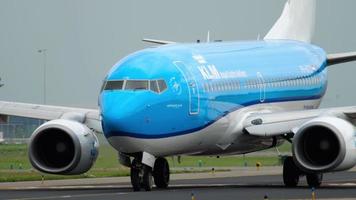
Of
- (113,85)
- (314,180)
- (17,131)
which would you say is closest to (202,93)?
(113,85)

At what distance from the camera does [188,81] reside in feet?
153

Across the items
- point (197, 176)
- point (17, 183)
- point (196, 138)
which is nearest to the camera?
point (196, 138)

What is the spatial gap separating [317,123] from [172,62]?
5.08 meters

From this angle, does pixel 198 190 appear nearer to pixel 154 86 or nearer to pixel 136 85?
pixel 154 86

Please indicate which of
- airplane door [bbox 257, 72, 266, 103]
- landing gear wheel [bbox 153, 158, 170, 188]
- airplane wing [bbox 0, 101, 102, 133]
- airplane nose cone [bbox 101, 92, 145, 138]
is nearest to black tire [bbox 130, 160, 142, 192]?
airplane nose cone [bbox 101, 92, 145, 138]

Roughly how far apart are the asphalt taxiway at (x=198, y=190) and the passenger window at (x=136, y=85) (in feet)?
10.7

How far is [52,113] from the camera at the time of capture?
170 ft

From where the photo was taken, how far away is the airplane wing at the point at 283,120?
47906 mm

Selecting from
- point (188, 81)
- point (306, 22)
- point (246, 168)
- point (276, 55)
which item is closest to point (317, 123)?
point (188, 81)

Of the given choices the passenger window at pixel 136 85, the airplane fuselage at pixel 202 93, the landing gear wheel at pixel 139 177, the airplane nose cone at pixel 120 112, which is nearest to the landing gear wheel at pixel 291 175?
the airplane fuselage at pixel 202 93

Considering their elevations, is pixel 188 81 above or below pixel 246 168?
above

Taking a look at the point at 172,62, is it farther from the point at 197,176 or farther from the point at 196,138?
the point at 197,176

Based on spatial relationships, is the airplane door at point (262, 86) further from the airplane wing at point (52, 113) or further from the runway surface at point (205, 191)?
the airplane wing at point (52, 113)

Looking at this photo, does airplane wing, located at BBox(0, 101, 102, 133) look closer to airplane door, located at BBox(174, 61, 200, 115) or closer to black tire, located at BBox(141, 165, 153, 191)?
airplane door, located at BBox(174, 61, 200, 115)
